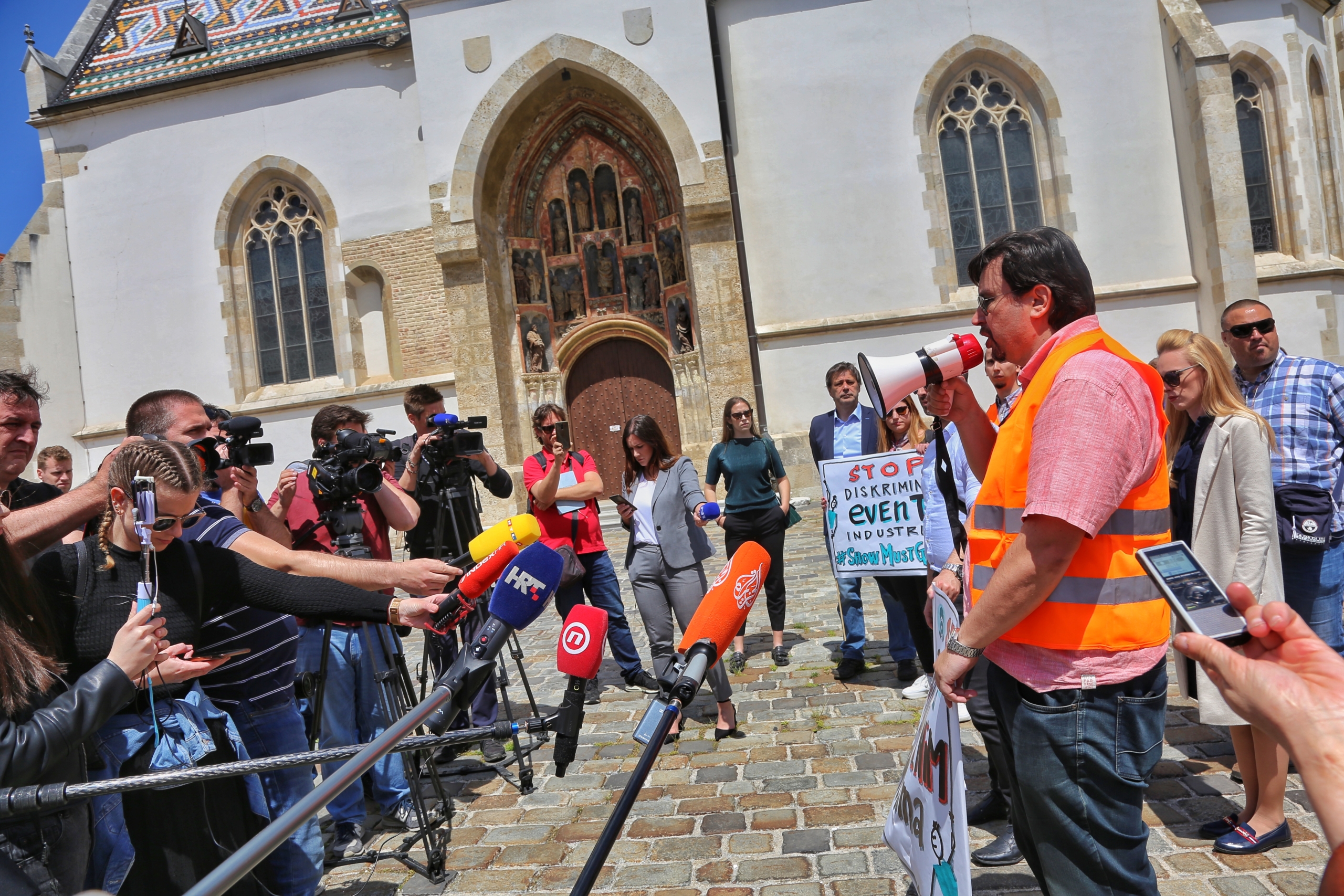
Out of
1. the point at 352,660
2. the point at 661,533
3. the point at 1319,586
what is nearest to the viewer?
the point at 1319,586

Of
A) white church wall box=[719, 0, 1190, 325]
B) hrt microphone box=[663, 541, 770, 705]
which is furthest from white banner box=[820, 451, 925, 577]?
white church wall box=[719, 0, 1190, 325]

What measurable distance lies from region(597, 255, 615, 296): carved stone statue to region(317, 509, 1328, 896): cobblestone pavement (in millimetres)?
12025

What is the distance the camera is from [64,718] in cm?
194

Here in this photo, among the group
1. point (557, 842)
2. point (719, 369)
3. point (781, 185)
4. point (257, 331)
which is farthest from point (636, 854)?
point (257, 331)

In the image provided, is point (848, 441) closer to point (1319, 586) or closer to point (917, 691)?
point (917, 691)

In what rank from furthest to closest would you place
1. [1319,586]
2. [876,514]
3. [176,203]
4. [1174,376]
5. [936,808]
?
[176,203]
[876,514]
[1319,586]
[1174,376]
[936,808]

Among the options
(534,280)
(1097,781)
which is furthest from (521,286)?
(1097,781)

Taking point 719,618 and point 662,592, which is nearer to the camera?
point 719,618

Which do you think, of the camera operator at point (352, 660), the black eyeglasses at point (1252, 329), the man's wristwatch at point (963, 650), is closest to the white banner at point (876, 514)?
the black eyeglasses at point (1252, 329)

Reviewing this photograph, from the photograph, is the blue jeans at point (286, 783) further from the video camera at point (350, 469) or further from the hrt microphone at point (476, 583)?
the hrt microphone at point (476, 583)

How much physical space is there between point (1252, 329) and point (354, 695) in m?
4.56

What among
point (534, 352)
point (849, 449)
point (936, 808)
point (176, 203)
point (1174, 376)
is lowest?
point (936, 808)

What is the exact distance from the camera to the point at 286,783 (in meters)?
3.16

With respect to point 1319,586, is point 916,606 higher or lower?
lower
